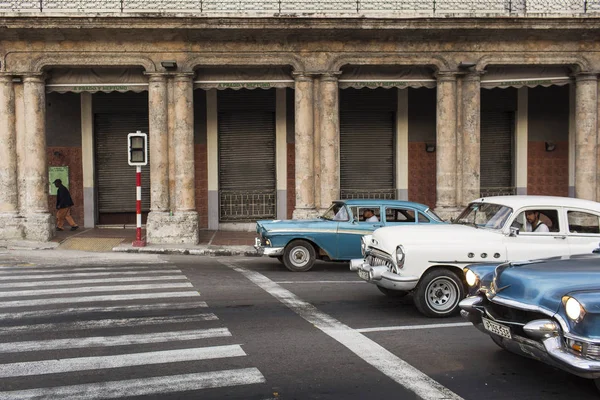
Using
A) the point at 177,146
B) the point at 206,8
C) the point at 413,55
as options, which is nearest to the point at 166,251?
the point at 177,146

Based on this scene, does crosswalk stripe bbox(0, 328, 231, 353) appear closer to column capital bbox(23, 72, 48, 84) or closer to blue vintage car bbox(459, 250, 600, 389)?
blue vintage car bbox(459, 250, 600, 389)

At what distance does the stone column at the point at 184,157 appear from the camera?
20359mm

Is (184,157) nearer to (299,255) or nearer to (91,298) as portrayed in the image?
(299,255)

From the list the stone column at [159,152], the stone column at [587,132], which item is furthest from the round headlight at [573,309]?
the stone column at [587,132]

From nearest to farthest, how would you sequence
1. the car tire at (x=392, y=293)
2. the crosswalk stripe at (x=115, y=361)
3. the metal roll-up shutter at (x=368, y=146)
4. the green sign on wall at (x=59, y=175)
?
the crosswalk stripe at (x=115, y=361) → the car tire at (x=392, y=293) → the green sign on wall at (x=59, y=175) → the metal roll-up shutter at (x=368, y=146)

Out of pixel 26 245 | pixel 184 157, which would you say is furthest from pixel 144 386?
pixel 184 157

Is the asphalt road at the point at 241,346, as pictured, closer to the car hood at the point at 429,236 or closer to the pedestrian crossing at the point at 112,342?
the pedestrian crossing at the point at 112,342

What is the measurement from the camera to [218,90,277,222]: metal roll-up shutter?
78.3 ft

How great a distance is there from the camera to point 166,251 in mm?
18938

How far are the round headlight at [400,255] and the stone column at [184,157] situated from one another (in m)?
11.4

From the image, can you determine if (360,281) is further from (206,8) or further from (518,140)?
(518,140)

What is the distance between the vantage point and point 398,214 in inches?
582

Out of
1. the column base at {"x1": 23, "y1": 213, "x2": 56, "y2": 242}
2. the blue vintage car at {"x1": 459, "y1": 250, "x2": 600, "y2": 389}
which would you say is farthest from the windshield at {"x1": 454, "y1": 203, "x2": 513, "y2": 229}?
the column base at {"x1": 23, "y1": 213, "x2": 56, "y2": 242}

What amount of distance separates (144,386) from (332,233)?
8557mm
